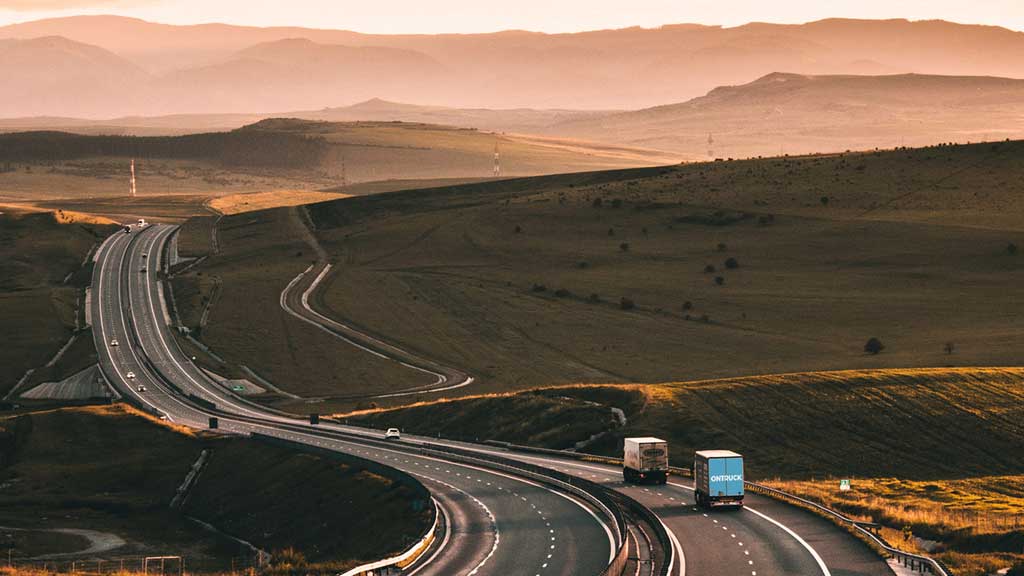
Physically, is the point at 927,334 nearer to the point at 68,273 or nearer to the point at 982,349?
the point at 982,349

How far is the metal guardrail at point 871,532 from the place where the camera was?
158 ft

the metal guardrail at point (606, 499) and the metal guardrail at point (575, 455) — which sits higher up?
the metal guardrail at point (606, 499)

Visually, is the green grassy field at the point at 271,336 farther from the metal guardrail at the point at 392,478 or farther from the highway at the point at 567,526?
the metal guardrail at the point at 392,478

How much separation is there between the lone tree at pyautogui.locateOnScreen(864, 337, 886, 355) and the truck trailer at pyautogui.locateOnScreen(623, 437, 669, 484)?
163 feet

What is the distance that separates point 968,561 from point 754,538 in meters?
9.11

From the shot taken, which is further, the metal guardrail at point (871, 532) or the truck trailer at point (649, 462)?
the truck trailer at point (649, 462)

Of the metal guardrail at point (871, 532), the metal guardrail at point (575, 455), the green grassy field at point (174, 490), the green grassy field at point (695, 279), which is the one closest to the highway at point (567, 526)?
the metal guardrail at point (871, 532)

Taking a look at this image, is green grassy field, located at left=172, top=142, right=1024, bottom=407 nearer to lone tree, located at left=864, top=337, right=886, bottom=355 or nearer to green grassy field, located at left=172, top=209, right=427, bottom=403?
green grassy field, located at left=172, top=209, right=427, bottom=403

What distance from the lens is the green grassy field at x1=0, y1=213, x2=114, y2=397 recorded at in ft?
461

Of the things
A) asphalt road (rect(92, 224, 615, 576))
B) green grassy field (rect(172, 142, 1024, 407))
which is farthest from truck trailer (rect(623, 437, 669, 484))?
green grassy field (rect(172, 142, 1024, 407))

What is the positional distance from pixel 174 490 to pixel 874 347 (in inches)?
2268

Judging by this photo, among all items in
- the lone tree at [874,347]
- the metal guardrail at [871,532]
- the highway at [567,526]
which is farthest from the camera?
the lone tree at [874,347]

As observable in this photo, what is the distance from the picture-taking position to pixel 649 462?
70875 millimetres

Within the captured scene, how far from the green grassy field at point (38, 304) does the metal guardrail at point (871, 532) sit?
85.6m
